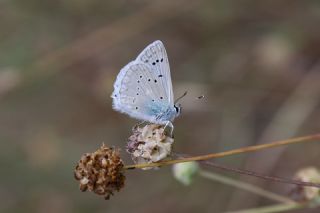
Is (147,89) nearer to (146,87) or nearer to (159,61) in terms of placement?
→ (146,87)

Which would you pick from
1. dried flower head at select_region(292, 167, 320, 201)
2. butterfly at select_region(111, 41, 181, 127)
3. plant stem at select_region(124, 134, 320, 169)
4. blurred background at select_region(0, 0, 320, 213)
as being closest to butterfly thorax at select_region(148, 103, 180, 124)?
butterfly at select_region(111, 41, 181, 127)

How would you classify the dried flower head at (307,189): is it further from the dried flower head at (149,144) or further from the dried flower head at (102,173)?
the dried flower head at (102,173)

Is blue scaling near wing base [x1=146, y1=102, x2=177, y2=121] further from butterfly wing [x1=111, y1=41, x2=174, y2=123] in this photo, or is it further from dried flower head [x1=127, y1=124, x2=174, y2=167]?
dried flower head [x1=127, y1=124, x2=174, y2=167]

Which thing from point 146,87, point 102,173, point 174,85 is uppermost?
point 174,85

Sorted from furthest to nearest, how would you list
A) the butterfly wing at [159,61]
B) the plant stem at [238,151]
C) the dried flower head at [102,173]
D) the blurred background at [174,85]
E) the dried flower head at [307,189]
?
the blurred background at [174,85], the dried flower head at [307,189], the butterfly wing at [159,61], the dried flower head at [102,173], the plant stem at [238,151]

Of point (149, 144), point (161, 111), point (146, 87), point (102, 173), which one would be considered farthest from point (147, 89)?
point (102, 173)

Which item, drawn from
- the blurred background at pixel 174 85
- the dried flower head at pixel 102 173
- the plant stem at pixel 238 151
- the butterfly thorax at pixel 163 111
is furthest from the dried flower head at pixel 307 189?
the blurred background at pixel 174 85
